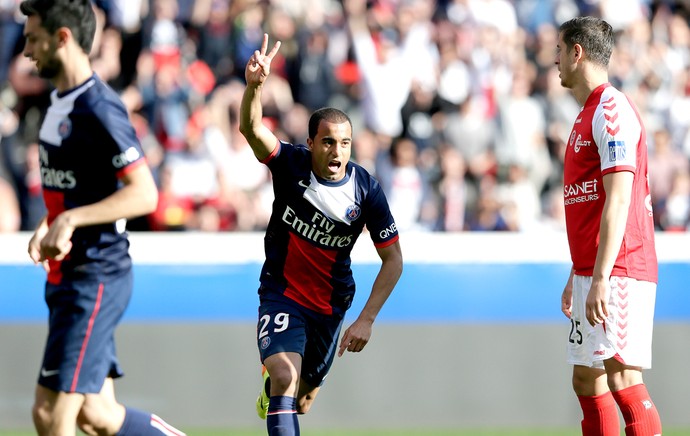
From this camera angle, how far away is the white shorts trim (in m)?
5.86

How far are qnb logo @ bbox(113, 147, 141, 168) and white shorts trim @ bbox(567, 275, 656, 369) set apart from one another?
2.48 meters

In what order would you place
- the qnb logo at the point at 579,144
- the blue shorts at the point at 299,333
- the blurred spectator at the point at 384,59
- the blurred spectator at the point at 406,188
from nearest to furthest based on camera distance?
the qnb logo at the point at 579,144 < the blue shorts at the point at 299,333 < the blurred spectator at the point at 406,188 < the blurred spectator at the point at 384,59

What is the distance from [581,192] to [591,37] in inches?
32.5

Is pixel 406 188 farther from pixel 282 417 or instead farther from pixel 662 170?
pixel 282 417

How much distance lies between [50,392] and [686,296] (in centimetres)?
635

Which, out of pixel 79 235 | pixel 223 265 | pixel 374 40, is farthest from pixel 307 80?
pixel 79 235

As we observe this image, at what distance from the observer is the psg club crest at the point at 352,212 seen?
6.82 metres

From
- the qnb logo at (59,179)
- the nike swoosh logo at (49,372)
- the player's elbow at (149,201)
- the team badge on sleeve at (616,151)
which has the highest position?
the team badge on sleeve at (616,151)

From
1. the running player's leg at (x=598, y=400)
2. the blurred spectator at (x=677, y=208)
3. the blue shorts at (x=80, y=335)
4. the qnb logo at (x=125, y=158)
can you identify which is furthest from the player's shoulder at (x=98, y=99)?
the blurred spectator at (x=677, y=208)

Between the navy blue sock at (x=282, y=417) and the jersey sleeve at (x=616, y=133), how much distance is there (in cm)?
216

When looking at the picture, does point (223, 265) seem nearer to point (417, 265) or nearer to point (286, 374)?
point (417, 265)

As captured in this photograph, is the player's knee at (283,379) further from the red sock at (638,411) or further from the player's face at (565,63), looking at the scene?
the player's face at (565,63)

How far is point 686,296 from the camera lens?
988 centimetres

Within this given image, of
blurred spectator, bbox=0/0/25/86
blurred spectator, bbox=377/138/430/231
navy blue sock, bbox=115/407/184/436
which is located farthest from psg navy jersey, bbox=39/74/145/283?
blurred spectator, bbox=0/0/25/86
